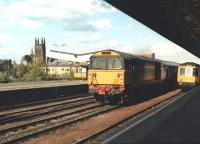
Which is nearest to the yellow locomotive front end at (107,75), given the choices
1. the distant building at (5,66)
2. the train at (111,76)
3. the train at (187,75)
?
the train at (111,76)

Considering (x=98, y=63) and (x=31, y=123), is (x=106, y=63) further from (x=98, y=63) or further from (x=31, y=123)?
(x=31, y=123)

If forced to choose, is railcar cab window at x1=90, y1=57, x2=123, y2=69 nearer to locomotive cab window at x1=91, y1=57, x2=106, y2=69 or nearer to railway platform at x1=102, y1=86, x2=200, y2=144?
locomotive cab window at x1=91, y1=57, x2=106, y2=69

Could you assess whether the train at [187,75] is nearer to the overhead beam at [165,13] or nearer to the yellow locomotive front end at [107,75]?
the overhead beam at [165,13]

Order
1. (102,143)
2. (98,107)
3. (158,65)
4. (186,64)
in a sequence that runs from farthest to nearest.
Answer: (186,64)
(158,65)
(98,107)
(102,143)

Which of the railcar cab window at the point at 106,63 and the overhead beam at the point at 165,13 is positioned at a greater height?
the overhead beam at the point at 165,13

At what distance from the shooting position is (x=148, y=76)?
3331 centimetres

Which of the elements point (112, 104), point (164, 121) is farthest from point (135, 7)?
point (112, 104)

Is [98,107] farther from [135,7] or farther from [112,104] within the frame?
[135,7]

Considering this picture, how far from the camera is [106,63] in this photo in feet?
85.7

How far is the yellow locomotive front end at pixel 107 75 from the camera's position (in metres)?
25.5

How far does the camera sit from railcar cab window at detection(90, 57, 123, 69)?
25739 mm

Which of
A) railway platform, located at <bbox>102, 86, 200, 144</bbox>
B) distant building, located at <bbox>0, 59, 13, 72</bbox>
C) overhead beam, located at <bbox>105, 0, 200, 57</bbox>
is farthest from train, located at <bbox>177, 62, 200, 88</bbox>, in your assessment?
distant building, located at <bbox>0, 59, 13, 72</bbox>

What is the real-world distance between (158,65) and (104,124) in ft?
72.9

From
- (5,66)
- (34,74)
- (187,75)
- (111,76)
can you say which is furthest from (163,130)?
(5,66)
